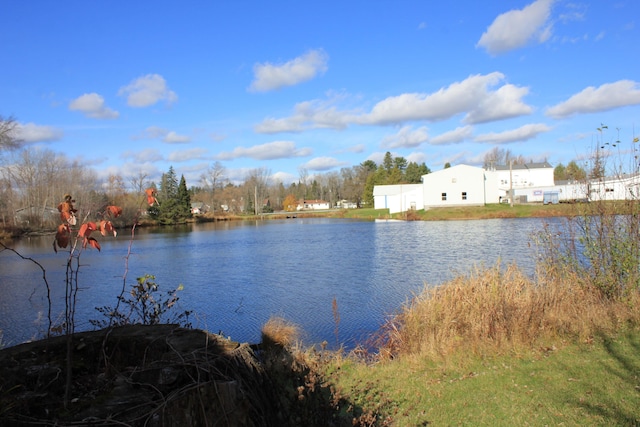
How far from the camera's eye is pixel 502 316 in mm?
7879

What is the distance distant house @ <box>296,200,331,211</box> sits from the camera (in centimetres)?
12447

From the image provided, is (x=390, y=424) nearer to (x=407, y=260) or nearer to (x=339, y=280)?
(x=339, y=280)

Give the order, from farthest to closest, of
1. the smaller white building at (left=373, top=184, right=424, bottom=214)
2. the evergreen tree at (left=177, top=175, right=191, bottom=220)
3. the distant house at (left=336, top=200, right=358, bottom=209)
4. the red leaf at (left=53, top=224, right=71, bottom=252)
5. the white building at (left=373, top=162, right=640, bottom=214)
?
the distant house at (left=336, top=200, right=358, bottom=209) < the evergreen tree at (left=177, top=175, right=191, bottom=220) < the smaller white building at (left=373, top=184, right=424, bottom=214) < the white building at (left=373, top=162, right=640, bottom=214) < the red leaf at (left=53, top=224, right=71, bottom=252)

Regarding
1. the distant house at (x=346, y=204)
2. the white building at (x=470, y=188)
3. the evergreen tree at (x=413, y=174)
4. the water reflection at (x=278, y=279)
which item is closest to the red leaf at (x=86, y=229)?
the water reflection at (x=278, y=279)

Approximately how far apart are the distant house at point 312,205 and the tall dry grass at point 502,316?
115 m

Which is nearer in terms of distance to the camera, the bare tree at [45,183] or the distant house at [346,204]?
the bare tree at [45,183]

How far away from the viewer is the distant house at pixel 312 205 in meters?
124

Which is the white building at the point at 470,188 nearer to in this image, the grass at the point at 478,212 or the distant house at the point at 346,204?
the grass at the point at 478,212

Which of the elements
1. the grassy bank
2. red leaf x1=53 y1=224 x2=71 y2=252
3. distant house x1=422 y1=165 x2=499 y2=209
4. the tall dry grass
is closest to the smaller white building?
distant house x1=422 y1=165 x2=499 y2=209

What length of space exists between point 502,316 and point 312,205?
119815 mm

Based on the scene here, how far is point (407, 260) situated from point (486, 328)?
13738 mm

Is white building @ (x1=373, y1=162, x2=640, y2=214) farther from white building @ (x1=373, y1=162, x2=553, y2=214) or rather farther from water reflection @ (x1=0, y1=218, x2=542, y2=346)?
water reflection @ (x1=0, y1=218, x2=542, y2=346)

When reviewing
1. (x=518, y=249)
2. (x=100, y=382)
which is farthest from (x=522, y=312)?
(x=518, y=249)

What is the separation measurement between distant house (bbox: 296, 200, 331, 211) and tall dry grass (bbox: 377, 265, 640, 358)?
114604 mm
